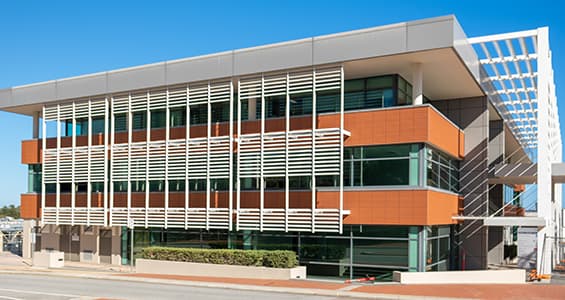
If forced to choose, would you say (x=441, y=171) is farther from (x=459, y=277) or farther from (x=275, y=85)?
(x=275, y=85)

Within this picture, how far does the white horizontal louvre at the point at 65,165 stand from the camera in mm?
36062

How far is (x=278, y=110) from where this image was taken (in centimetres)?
3077

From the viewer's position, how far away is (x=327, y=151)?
27562 mm

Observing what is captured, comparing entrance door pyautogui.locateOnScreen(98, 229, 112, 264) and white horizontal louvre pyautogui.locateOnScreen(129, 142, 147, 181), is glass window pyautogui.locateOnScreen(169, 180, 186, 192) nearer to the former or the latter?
white horizontal louvre pyautogui.locateOnScreen(129, 142, 147, 181)

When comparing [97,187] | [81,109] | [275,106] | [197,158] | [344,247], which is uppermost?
[81,109]

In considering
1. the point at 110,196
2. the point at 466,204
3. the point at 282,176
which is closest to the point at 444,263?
the point at 466,204

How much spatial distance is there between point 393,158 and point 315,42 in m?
6.40

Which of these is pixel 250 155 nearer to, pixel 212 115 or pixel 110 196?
pixel 212 115

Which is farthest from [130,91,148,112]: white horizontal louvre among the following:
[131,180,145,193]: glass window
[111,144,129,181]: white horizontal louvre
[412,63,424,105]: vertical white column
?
[412,63,424,105]: vertical white column

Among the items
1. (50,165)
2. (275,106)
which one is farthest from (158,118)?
(275,106)

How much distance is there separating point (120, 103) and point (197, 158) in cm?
628

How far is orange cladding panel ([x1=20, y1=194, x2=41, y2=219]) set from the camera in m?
38.9

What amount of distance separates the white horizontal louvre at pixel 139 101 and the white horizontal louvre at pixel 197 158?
3705mm

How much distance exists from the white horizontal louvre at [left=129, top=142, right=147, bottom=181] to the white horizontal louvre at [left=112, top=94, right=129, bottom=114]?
2085 mm
